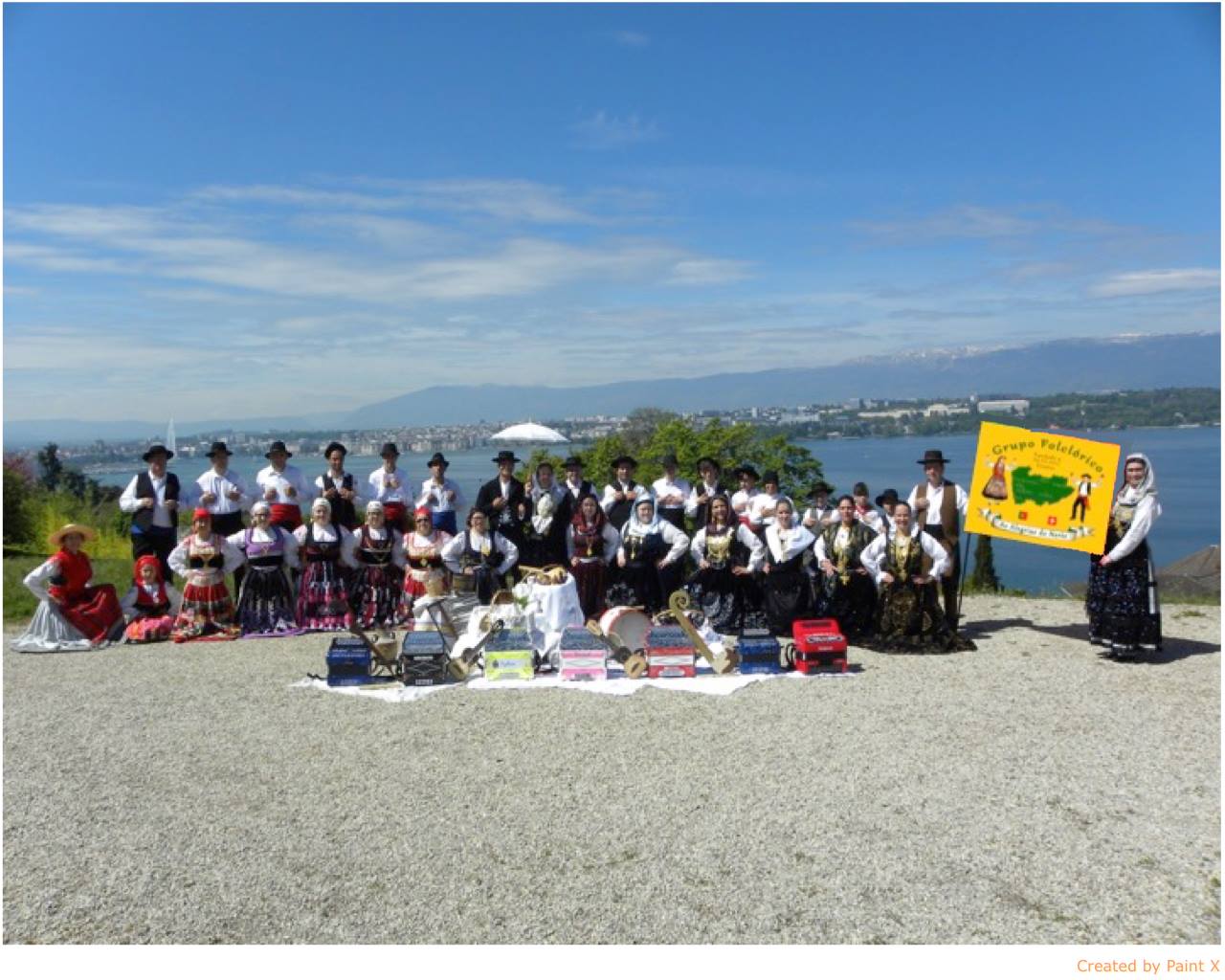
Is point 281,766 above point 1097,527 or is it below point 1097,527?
below

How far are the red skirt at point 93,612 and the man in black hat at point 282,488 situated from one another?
5.35 feet

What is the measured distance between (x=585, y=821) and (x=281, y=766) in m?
1.93

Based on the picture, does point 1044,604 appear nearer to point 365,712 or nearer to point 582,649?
point 582,649

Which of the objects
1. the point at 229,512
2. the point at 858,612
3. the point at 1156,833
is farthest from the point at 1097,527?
the point at 229,512

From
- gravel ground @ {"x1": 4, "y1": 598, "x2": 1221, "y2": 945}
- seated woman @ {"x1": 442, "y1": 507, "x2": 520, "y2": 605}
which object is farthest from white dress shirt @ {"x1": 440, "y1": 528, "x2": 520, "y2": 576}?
gravel ground @ {"x1": 4, "y1": 598, "x2": 1221, "y2": 945}

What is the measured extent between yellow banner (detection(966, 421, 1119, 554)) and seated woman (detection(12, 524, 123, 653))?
772 cm

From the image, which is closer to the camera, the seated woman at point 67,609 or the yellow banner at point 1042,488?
the yellow banner at point 1042,488

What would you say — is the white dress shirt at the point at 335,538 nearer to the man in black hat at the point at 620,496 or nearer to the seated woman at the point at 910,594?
the man in black hat at the point at 620,496

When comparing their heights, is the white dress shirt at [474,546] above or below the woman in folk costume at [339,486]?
below

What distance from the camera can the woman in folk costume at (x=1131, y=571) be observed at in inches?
298

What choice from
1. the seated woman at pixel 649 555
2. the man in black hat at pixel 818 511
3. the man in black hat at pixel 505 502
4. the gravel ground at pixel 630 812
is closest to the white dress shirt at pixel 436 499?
the man in black hat at pixel 505 502

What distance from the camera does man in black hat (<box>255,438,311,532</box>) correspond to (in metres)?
9.62

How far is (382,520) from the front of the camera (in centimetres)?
923

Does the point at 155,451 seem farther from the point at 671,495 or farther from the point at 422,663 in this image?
the point at 671,495
